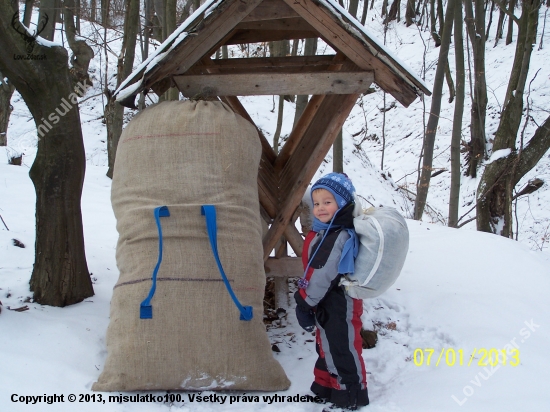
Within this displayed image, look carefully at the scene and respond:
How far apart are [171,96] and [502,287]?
14.4ft

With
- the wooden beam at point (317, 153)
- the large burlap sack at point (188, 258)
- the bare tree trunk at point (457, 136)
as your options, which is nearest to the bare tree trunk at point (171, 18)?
the wooden beam at point (317, 153)

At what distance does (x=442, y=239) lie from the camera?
5008 millimetres

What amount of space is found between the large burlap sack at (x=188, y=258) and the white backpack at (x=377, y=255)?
57cm

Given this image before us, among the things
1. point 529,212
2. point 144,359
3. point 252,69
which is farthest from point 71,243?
point 529,212

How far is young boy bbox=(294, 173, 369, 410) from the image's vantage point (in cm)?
231

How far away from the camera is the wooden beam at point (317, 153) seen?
2.93 meters

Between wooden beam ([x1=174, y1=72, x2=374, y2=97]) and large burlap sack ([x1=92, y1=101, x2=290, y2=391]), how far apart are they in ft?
0.47

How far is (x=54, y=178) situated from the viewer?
2939mm

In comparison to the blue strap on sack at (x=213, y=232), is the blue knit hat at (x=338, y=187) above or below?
above

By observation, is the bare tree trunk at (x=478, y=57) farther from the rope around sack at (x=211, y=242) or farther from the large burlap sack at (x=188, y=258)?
the rope around sack at (x=211, y=242)

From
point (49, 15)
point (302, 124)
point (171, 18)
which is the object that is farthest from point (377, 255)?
point (49, 15)

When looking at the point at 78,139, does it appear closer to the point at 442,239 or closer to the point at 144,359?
the point at 144,359

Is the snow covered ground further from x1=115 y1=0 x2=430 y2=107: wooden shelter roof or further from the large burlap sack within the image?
x1=115 y1=0 x2=430 y2=107: wooden shelter roof
